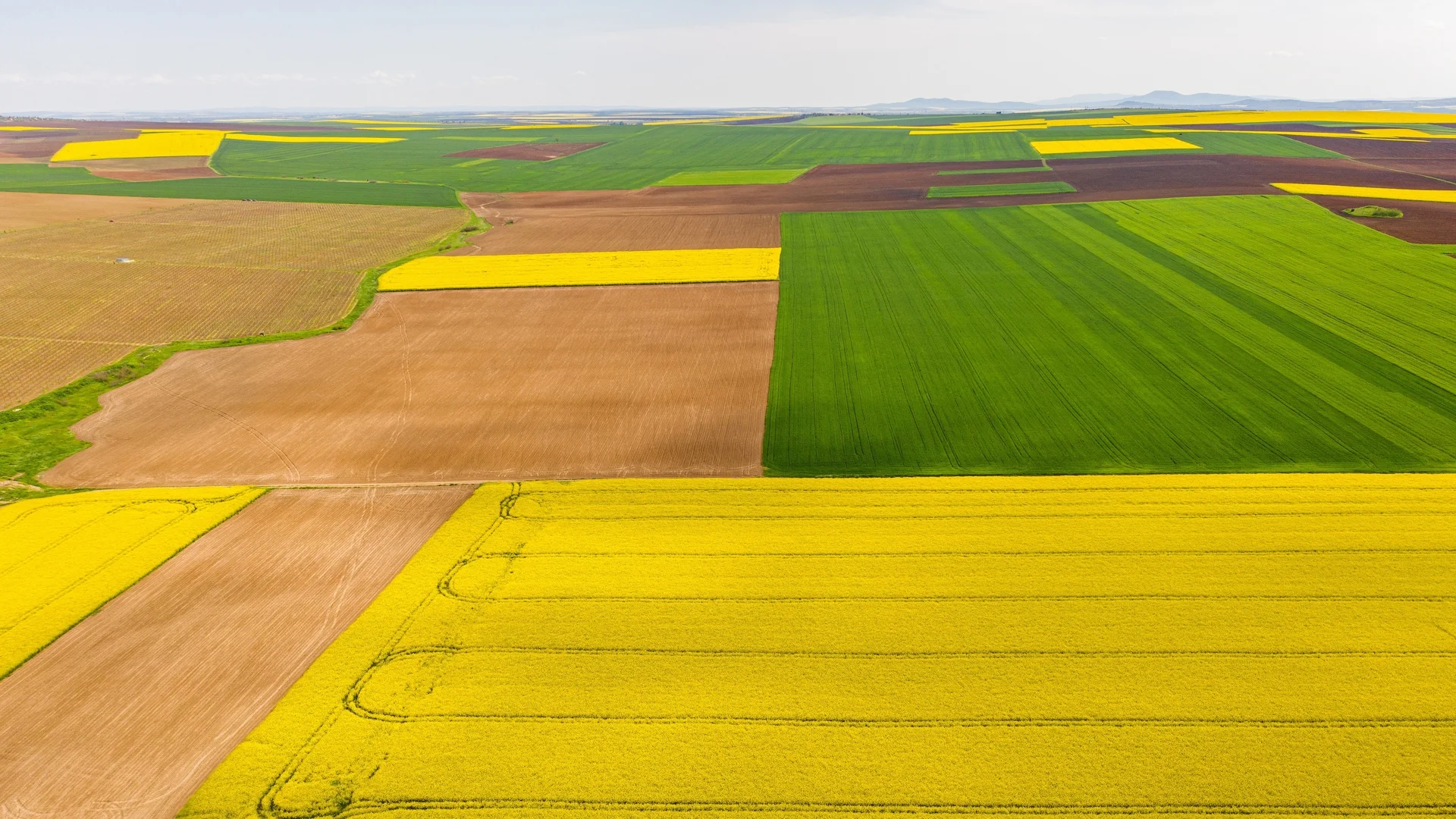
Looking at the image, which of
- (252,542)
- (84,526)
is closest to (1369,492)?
(252,542)

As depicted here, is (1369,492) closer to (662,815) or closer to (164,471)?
(662,815)

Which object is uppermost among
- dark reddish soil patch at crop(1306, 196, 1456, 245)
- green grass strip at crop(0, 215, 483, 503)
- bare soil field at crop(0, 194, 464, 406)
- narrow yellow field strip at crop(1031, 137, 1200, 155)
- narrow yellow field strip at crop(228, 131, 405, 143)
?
narrow yellow field strip at crop(228, 131, 405, 143)

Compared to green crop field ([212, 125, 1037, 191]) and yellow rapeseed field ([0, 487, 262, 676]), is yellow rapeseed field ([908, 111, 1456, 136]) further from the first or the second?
yellow rapeseed field ([0, 487, 262, 676])

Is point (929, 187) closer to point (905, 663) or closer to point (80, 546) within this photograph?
point (905, 663)

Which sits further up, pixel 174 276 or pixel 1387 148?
pixel 1387 148

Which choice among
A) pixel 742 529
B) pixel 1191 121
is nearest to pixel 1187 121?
pixel 1191 121

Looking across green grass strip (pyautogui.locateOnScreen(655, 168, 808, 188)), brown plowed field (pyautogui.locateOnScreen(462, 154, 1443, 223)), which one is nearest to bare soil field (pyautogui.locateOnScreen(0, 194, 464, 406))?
brown plowed field (pyautogui.locateOnScreen(462, 154, 1443, 223))
